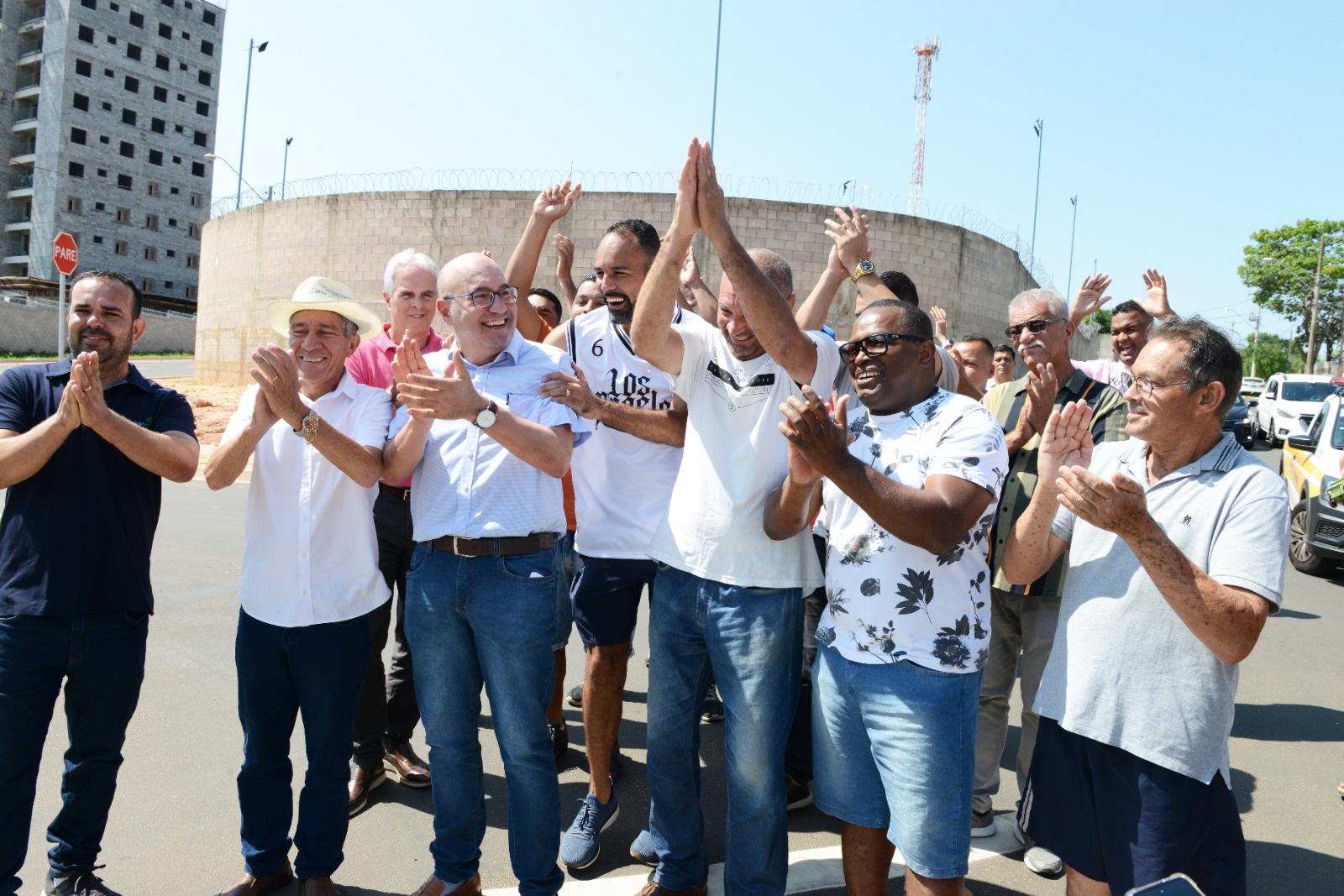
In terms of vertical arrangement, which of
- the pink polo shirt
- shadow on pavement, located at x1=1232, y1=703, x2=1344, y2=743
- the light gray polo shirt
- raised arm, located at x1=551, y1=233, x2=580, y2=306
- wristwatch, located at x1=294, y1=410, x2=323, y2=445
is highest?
raised arm, located at x1=551, y1=233, x2=580, y2=306

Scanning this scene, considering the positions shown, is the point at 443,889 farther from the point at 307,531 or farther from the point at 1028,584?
the point at 1028,584

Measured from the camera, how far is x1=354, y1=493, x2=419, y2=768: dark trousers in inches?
155

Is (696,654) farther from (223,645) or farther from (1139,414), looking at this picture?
(223,645)

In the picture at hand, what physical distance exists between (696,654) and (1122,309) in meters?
3.70

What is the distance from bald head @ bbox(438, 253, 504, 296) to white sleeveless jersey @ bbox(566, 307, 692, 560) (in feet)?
2.53

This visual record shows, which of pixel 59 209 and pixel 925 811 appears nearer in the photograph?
pixel 925 811

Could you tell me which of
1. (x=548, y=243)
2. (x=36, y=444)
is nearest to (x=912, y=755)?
(x=36, y=444)

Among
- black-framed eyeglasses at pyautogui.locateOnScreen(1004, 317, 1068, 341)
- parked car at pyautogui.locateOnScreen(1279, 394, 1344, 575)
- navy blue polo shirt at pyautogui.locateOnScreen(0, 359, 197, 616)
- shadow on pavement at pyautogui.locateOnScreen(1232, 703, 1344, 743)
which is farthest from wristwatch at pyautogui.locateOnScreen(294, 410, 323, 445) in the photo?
parked car at pyautogui.locateOnScreen(1279, 394, 1344, 575)

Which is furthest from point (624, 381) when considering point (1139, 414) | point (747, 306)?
point (1139, 414)

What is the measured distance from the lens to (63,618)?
2.92 m

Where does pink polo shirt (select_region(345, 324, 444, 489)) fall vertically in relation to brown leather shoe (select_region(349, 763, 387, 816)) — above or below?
above

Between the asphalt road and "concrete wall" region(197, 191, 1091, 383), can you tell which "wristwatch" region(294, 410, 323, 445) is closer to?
the asphalt road

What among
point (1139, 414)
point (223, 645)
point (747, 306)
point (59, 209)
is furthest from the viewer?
point (59, 209)

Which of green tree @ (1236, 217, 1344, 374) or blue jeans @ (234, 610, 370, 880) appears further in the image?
green tree @ (1236, 217, 1344, 374)
